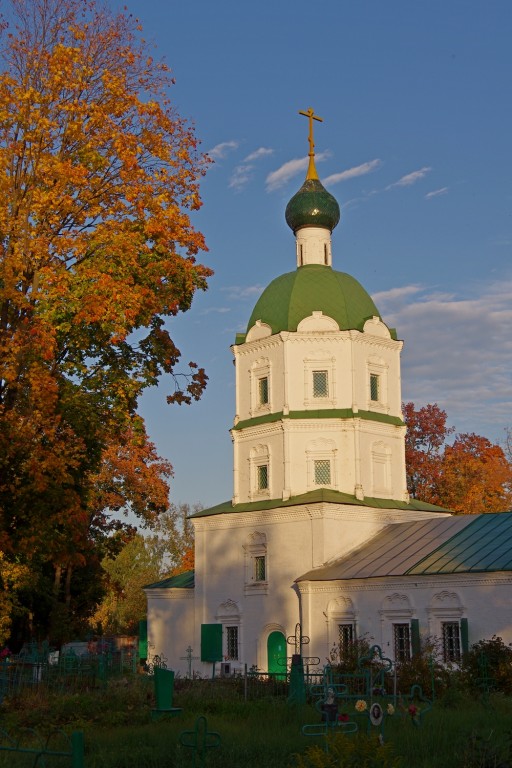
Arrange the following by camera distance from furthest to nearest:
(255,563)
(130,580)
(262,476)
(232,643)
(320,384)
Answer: (130,580) → (262,476) → (320,384) → (255,563) → (232,643)

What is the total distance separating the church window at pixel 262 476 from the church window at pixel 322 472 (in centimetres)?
180

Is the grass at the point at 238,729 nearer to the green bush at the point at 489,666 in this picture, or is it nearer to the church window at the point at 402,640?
the green bush at the point at 489,666

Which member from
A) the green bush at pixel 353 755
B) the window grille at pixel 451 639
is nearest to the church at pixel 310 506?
the window grille at pixel 451 639

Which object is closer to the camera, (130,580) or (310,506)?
(310,506)

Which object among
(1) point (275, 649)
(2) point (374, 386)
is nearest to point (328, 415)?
(2) point (374, 386)

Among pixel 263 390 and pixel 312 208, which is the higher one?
pixel 312 208

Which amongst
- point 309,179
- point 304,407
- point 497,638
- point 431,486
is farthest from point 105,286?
point 431,486

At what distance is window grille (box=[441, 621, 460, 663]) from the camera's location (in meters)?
24.5

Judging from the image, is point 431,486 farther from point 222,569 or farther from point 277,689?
point 277,689

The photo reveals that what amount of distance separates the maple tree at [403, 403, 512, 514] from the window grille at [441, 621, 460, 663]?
17535 mm

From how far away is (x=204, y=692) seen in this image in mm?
17812

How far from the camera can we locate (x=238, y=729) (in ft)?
42.2

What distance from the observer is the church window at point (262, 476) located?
31936 mm

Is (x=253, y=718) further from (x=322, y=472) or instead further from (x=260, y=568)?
(x=322, y=472)
